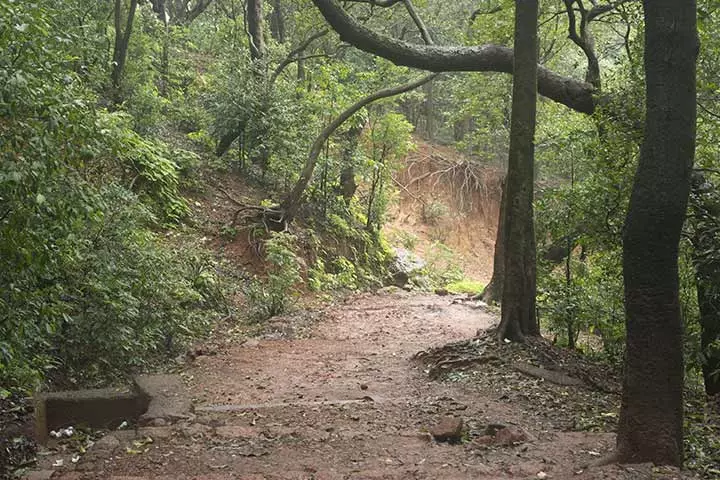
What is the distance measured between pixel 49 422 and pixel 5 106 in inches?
135

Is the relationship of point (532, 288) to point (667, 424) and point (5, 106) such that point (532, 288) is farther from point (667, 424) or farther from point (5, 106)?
point (5, 106)

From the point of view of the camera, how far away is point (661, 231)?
4.22 meters

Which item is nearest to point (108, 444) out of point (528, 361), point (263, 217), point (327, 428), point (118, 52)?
point (327, 428)

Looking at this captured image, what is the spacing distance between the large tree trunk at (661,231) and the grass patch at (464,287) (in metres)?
17.8

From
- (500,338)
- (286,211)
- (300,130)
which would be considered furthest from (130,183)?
(500,338)

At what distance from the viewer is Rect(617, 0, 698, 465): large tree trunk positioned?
13.8 ft

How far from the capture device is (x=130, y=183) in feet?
39.3

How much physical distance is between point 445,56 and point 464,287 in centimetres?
1428

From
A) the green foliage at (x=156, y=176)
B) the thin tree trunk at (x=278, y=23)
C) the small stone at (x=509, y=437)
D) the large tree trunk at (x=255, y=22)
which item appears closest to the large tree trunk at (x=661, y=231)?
the small stone at (x=509, y=437)

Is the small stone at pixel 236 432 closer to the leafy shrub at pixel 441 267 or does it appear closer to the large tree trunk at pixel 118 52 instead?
the large tree trunk at pixel 118 52

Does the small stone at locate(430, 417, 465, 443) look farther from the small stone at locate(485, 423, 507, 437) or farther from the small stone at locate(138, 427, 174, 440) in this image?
the small stone at locate(138, 427, 174, 440)

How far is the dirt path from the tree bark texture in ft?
15.8

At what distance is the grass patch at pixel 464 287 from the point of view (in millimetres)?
22469

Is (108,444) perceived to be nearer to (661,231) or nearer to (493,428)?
(493,428)
